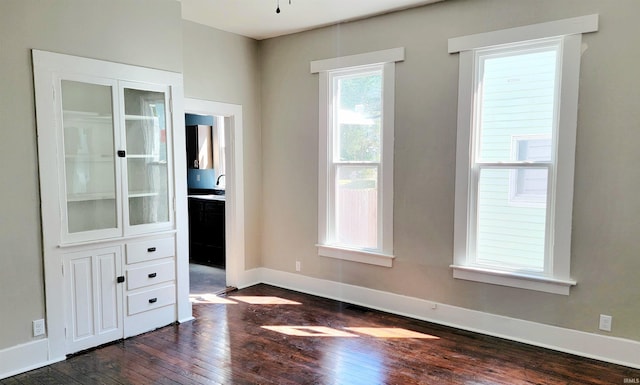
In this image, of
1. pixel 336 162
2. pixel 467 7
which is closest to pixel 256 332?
pixel 336 162

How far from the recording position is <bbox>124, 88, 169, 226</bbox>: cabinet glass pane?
11.8ft

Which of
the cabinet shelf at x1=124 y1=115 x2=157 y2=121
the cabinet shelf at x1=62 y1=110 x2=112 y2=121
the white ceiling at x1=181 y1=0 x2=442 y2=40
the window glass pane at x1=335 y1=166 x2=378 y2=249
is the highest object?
the white ceiling at x1=181 y1=0 x2=442 y2=40

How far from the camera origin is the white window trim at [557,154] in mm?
3170

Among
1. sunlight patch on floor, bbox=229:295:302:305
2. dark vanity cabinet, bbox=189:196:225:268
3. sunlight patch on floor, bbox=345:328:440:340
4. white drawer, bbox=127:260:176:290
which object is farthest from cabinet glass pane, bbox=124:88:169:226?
dark vanity cabinet, bbox=189:196:225:268

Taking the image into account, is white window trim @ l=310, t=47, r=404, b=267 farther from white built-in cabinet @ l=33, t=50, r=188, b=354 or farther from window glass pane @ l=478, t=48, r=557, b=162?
white built-in cabinet @ l=33, t=50, r=188, b=354

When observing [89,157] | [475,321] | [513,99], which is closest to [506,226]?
[475,321]

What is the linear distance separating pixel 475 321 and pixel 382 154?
5.64 feet

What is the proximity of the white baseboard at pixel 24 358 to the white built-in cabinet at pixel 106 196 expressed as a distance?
13cm

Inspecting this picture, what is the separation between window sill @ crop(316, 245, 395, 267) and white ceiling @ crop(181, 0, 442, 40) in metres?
2.32

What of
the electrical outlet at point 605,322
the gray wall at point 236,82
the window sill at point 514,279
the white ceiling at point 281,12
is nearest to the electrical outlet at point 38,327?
the gray wall at point 236,82

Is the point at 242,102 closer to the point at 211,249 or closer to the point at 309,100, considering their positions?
the point at 309,100

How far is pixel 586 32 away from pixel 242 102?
3.33m

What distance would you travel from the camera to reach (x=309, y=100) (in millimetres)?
4672

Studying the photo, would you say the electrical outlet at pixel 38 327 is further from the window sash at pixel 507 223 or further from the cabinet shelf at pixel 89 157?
the window sash at pixel 507 223
